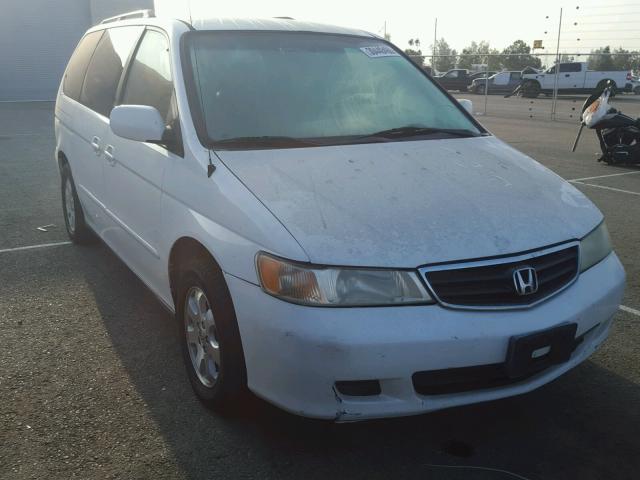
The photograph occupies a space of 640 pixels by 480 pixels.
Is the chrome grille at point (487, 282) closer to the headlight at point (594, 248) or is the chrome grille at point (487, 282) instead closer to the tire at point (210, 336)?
the headlight at point (594, 248)

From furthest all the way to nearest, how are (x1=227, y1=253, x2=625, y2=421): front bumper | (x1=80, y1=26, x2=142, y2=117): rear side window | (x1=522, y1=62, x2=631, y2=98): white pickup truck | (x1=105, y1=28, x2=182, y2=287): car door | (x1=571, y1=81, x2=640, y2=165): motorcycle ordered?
(x1=522, y1=62, x2=631, y2=98): white pickup truck
(x1=571, y1=81, x2=640, y2=165): motorcycle
(x1=80, y1=26, x2=142, y2=117): rear side window
(x1=105, y1=28, x2=182, y2=287): car door
(x1=227, y1=253, x2=625, y2=421): front bumper

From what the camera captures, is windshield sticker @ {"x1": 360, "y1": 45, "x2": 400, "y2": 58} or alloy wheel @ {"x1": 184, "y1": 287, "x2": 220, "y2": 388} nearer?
alloy wheel @ {"x1": 184, "y1": 287, "x2": 220, "y2": 388}

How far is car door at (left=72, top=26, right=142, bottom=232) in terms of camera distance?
4215mm

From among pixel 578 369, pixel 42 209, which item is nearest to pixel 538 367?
pixel 578 369

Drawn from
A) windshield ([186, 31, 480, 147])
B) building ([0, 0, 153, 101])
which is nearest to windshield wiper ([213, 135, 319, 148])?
windshield ([186, 31, 480, 147])

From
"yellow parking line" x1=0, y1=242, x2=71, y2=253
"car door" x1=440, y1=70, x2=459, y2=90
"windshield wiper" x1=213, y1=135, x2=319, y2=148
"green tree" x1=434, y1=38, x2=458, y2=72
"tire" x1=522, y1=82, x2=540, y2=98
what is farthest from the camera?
"car door" x1=440, y1=70, x2=459, y2=90

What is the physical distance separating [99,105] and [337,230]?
2.65 metres

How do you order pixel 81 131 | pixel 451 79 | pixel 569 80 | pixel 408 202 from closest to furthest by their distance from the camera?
pixel 408 202 → pixel 81 131 → pixel 569 80 → pixel 451 79

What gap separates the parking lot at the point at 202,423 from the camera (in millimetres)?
2574

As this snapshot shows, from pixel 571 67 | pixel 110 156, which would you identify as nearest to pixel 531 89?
pixel 571 67

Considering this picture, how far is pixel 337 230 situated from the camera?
2.48 metres

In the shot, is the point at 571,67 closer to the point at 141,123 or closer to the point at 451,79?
the point at 451,79

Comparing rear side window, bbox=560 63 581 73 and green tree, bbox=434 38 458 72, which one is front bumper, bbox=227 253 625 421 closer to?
green tree, bbox=434 38 458 72

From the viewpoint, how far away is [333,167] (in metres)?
2.93
